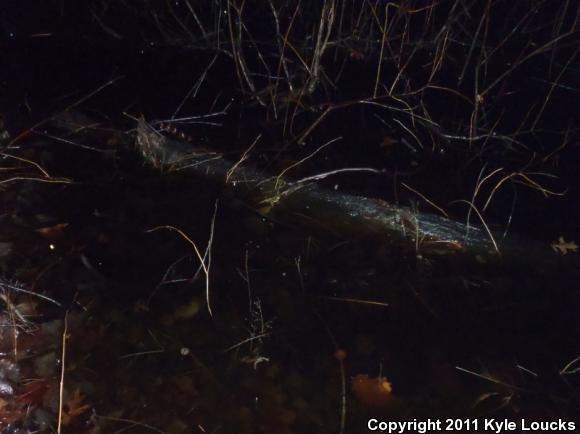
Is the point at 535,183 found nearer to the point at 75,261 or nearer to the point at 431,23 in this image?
the point at 431,23

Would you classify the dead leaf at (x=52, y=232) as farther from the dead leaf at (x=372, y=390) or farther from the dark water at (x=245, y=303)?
the dead leaf at (x=372, y=390)

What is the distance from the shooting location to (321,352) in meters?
1.98

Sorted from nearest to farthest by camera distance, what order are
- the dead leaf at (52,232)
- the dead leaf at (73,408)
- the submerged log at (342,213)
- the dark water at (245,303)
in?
the dead leaf at (73,408) → the dark water at (245,303) → the dead leaf at (52,232) → the submerged log at (342,213)

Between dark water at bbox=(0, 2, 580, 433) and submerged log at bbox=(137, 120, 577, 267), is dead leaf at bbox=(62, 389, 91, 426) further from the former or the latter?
submerged log at bbox=(137, 120, 577, 267)

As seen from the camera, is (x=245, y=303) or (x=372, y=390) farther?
(x=245, y=303)

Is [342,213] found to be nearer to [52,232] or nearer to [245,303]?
[245,303]

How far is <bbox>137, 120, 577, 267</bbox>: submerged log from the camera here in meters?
2.35

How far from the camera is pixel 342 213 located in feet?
7.93

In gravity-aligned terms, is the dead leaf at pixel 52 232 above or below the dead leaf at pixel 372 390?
above

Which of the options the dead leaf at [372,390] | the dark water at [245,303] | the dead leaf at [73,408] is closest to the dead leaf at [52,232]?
the dark water at [245,303]

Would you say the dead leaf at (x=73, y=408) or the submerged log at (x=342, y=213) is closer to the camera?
the dead leaf at (x=73, y=408)

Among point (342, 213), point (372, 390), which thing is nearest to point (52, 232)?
point (342, 213)

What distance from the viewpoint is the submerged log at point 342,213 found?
92.7 inches

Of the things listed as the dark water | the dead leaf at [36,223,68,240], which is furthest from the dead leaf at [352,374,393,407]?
the dead leaf at [36,223,68,240]
